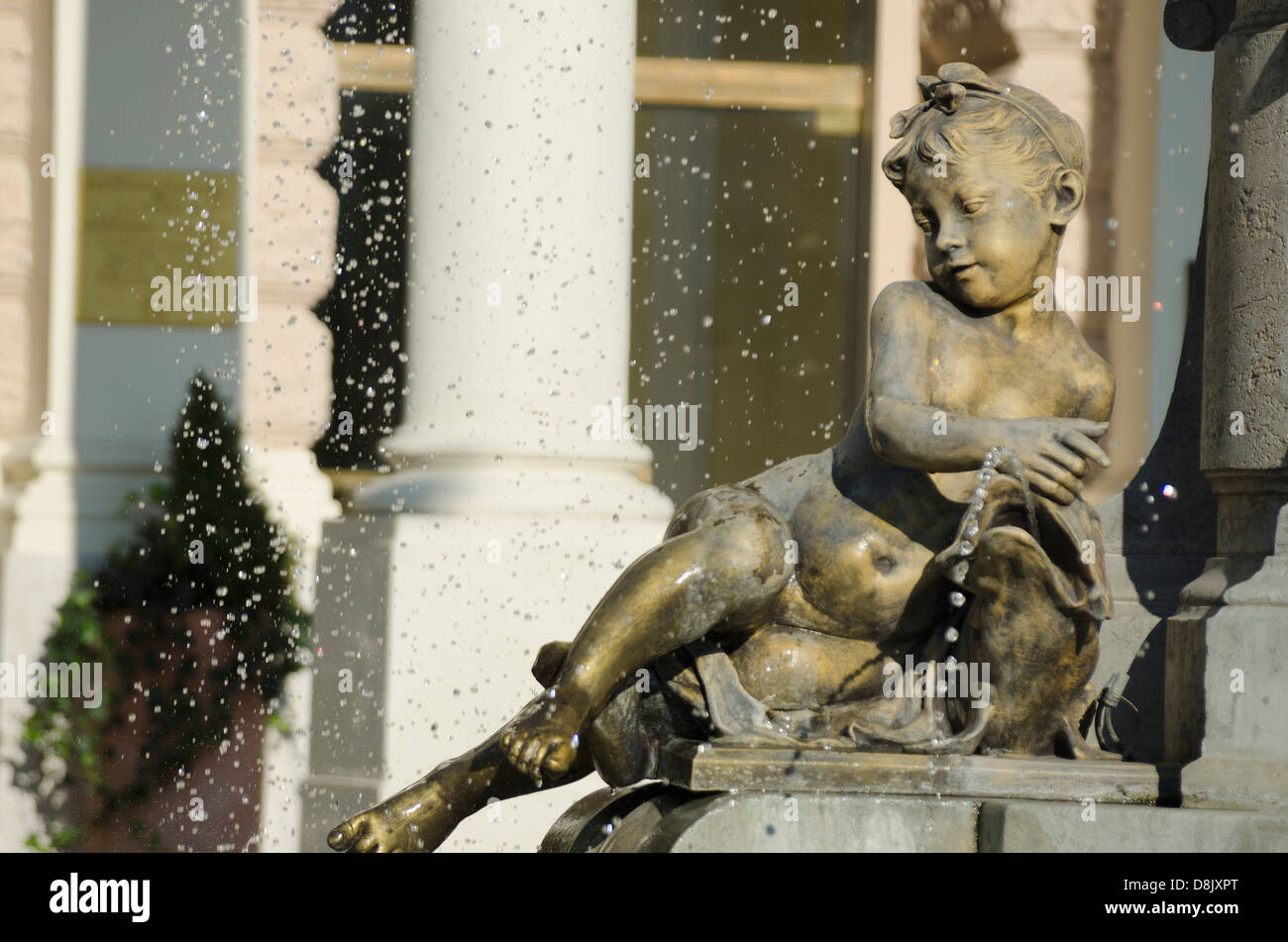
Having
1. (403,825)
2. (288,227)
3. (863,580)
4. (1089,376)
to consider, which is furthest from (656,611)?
(288,227)

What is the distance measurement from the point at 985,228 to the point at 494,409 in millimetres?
2517

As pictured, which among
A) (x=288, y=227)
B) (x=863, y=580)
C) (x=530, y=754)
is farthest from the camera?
(x=288, y=227)

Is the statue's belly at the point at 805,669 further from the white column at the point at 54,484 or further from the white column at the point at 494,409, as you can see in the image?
the white column at the point at 54,484

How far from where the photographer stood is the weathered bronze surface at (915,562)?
9.78 ft

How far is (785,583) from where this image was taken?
10.3ft

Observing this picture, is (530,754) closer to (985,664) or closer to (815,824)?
(815,824)

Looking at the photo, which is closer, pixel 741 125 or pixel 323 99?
pixel 323 99

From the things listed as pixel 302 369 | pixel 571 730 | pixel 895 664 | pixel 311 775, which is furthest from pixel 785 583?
pixel 302 369

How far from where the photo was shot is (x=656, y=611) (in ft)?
9.85

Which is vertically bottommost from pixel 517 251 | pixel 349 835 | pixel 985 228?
pixel 349 835

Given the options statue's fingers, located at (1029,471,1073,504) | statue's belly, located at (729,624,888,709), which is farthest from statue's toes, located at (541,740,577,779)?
statue's fingers, located at (1029,471,1073,504)

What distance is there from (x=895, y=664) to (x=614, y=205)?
2717 millimetres
